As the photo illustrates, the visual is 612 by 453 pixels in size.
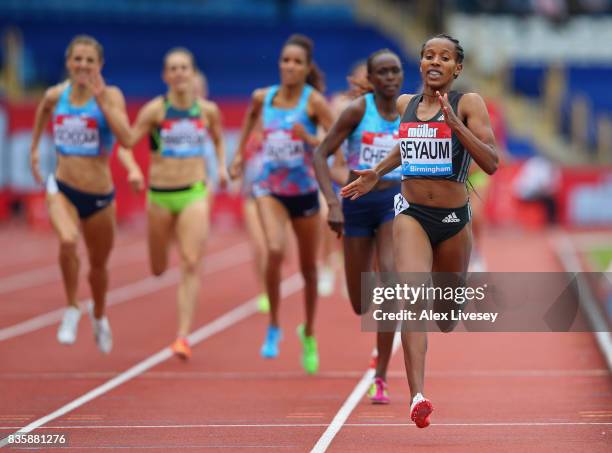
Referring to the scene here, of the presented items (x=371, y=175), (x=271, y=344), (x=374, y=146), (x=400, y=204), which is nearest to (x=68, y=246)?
(x=271, y=344)

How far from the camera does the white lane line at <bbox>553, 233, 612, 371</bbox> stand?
12734 mm

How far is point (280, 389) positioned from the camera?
1049 cm

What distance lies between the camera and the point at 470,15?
41.3 meters

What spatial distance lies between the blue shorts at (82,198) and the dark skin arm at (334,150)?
2538 millimetres

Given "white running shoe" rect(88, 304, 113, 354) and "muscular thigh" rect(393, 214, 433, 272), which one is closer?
"muscular thigh" rect(393, 214, 433, 272)

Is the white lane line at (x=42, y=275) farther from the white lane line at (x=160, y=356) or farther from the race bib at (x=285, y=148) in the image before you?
the race bib at (x=285, y=148)

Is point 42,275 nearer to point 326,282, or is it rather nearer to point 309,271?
point 326,282

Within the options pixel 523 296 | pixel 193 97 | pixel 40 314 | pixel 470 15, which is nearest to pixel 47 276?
pixel 40 314

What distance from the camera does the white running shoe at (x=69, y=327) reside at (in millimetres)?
11492

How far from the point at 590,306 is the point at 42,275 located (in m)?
8.69

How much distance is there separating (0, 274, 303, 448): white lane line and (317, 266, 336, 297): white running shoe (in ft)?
1.68

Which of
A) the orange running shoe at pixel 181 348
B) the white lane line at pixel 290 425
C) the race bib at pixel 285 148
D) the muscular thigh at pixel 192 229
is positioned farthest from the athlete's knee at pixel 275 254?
the white lane line at pixel 290 425

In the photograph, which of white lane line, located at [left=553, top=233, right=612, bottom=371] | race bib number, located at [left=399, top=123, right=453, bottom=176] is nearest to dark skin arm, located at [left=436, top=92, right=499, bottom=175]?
race bib number, located at [left=399, top=123, right=453, bottom=176]

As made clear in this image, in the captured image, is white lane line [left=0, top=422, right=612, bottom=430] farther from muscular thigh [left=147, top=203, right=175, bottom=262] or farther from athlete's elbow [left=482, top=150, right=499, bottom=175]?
muscular thigh [left=147, top=203, right=175, bottom=262]
